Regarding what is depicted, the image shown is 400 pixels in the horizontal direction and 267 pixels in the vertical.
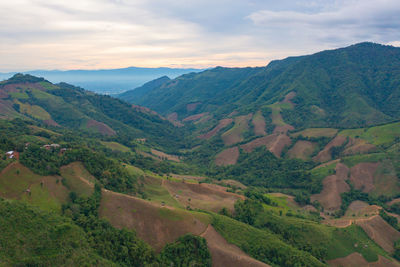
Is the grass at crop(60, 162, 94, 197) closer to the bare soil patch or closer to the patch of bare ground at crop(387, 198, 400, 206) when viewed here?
the patch of bare ground at crop(387, 198, 400, 206)

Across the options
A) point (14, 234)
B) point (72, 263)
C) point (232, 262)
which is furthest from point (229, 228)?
point (14, 234)

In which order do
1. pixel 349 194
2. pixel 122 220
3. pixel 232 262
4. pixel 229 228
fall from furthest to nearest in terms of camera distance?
pixel 349 194, pixel 229 228, pixel 122 220, pixel 232 262

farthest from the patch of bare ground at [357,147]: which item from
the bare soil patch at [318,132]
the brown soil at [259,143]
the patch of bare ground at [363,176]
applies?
the brown soil at [259,143]

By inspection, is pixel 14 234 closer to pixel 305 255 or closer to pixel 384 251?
pixel 305 255

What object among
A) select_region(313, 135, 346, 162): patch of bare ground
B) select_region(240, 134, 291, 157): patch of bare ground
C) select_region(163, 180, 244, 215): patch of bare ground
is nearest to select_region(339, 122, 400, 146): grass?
select_region(313, 135, 346, 162): patch of bare ground

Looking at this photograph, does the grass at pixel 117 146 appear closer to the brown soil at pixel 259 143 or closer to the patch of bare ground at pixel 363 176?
the brown soil at pixel 259 143

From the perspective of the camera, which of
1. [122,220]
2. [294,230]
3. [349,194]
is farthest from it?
[349,194]

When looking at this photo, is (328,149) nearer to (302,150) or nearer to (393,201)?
(302,150)

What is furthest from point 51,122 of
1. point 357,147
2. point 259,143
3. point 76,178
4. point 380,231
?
point 380,231
